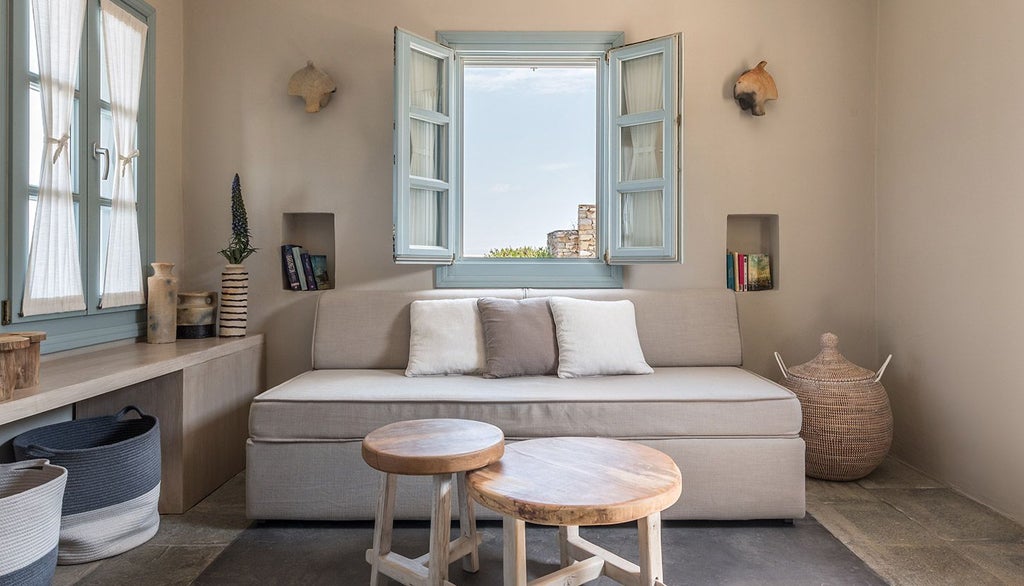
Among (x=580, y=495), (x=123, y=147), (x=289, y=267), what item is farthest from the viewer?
(x=289, y=267)

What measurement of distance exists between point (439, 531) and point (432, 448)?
23 centimetres

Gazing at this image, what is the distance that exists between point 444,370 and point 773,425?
144 cm

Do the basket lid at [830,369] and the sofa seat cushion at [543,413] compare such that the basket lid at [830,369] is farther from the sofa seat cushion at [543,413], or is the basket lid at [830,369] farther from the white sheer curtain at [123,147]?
the white sheer curtain at [123,147]

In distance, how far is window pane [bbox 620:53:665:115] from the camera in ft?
10.4

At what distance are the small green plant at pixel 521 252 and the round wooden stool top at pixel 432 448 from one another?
1.77 metres

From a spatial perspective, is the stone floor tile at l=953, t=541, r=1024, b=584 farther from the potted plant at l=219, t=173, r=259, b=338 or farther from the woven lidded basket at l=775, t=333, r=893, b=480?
the potted plant at l=219, t=173, r=259, b=338

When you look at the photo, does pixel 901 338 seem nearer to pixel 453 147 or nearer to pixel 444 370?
pixel 444 370

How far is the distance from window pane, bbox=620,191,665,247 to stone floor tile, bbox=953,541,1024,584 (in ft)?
5.71

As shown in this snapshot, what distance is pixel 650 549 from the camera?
163cm

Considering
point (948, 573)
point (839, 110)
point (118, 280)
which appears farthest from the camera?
point (839, 110)

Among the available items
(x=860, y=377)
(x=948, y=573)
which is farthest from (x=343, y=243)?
(x=948, y=573)

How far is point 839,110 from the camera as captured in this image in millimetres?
3408

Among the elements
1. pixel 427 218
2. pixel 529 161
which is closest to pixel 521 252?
pixel 529 161

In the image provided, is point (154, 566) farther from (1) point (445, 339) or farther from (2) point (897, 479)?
(2) point (897, 479)
